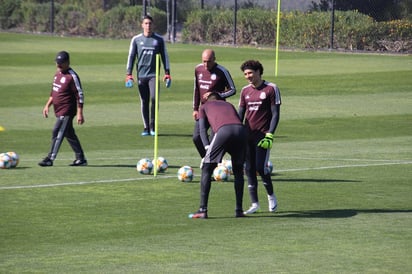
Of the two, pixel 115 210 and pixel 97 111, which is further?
pixel 97 111

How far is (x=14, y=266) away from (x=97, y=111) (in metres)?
A: 17.4

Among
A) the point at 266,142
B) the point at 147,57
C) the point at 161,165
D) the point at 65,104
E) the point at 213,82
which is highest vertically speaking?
the point at 213,82

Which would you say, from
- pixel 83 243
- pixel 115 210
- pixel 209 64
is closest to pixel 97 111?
pixel 209 64

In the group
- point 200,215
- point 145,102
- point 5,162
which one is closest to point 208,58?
point 200,215

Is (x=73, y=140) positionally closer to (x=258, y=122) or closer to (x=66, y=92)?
(x=66, y=92)

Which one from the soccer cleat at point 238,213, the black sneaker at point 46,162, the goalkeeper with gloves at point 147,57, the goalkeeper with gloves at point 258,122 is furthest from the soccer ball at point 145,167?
the goalkeeper with gloves at point 147,57

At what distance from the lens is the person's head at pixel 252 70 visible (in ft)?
49.7

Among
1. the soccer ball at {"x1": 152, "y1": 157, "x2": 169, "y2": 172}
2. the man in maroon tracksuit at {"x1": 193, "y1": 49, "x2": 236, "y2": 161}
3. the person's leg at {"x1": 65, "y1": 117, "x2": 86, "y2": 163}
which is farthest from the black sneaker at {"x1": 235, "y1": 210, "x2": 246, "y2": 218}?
the person's leg at {"x1": 65, "y1": 117, "x2": 86, "y2": 163}

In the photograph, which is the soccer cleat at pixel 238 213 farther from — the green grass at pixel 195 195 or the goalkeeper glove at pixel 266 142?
the goalkeeper glove at pixel 266 142

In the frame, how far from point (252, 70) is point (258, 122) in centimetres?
80

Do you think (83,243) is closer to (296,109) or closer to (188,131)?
(188,131)

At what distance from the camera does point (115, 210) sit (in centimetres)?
Result: 1558

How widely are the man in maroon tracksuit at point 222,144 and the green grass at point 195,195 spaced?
46 centimetres

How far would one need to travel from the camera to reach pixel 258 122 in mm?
15578
